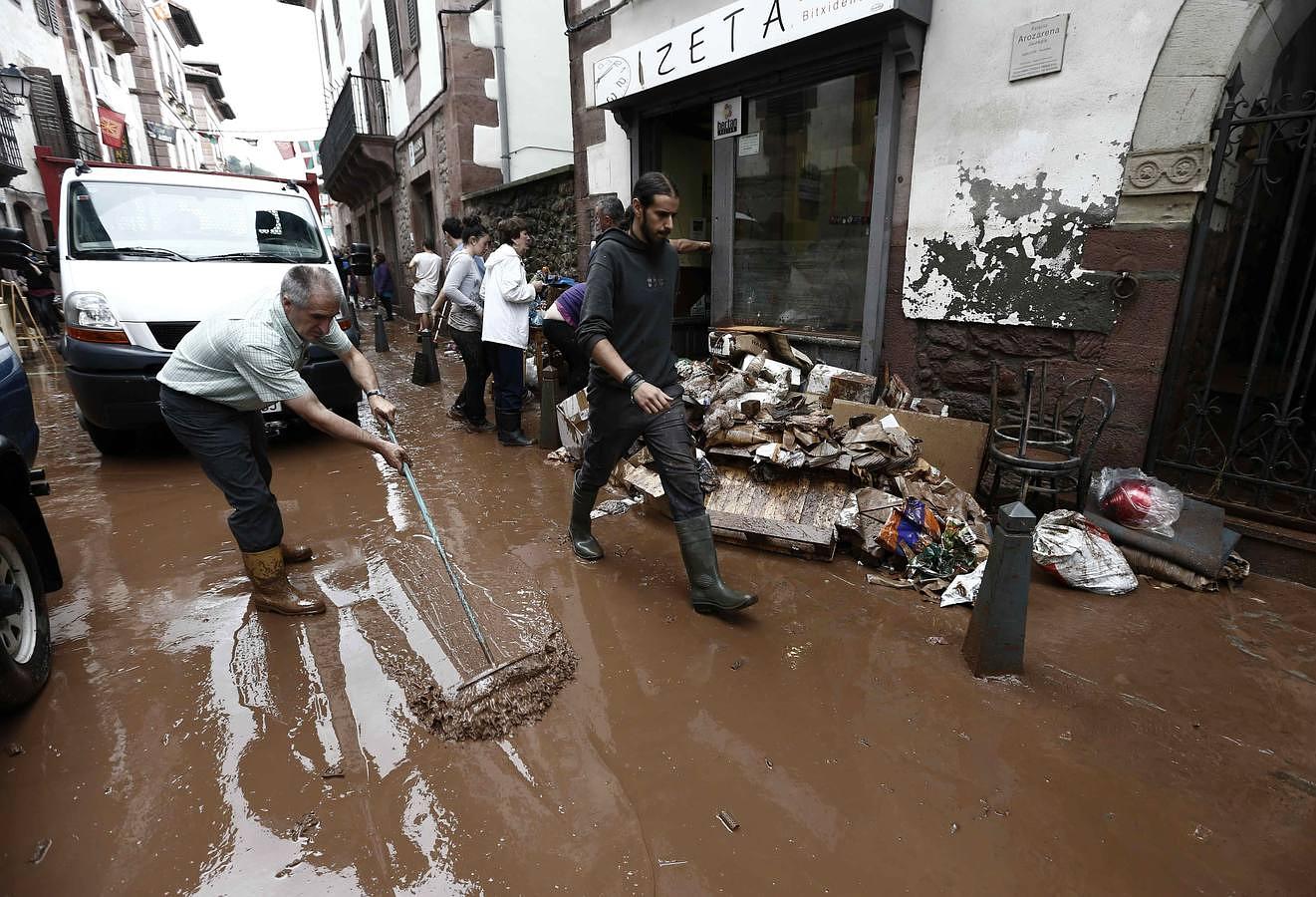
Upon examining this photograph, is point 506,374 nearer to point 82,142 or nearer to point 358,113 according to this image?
point 358,113

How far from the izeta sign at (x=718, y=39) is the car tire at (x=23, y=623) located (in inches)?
212

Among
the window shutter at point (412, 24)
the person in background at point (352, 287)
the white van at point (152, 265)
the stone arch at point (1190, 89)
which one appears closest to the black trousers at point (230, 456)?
the white van at point (152, 265)

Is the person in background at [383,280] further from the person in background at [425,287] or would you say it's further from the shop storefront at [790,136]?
the shop storefront at [790,136]

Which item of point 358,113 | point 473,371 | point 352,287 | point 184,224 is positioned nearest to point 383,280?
point 352,287

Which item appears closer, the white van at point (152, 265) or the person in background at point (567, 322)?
Result: the white van at point (152, 265)

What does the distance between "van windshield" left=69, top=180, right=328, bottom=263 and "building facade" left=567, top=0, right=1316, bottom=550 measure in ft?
11.3

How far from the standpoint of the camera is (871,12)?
14.4ft

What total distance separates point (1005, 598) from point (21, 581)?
3829 mm

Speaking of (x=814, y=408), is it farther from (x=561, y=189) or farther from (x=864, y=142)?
(x=561, y=189)

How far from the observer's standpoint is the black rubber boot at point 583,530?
369cm

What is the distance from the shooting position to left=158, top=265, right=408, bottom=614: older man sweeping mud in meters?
2.73

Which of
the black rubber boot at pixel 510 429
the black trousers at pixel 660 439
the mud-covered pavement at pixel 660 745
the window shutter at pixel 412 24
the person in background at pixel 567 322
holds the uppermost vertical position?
the window shutter at pixel 412 24

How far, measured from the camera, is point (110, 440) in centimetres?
544

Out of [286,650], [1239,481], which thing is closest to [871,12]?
[1239,481]
